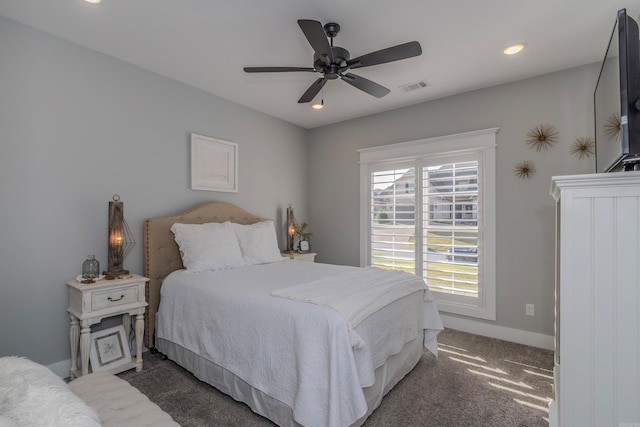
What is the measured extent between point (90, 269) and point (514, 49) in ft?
13.2

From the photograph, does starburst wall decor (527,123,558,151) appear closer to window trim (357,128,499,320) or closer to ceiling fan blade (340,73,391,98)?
A: window trim (357,128,499,320)

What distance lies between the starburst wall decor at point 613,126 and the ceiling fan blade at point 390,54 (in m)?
1.15

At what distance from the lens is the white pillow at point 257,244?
131 inches

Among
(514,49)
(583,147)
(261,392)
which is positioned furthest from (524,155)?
(261,392)

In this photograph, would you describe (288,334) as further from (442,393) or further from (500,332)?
(500,332)

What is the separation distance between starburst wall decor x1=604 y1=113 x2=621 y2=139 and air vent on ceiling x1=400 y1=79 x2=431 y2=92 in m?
1.90

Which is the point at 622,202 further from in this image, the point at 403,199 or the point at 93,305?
the point at 93,305

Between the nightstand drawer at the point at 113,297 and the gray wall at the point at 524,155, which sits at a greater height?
the gray wall at the point at 524,155

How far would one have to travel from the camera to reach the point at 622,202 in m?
1.15

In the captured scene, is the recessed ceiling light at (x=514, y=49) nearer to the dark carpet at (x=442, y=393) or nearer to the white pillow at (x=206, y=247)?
the dark carpet at (x=442, y=393)

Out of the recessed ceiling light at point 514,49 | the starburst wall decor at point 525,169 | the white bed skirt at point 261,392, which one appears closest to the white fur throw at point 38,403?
the white bed skirt at point 261,392

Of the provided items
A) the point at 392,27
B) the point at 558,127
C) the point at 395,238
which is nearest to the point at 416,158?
the point at 395,238

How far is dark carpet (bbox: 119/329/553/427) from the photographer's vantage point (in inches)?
78.2

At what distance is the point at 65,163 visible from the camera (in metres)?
2.54
